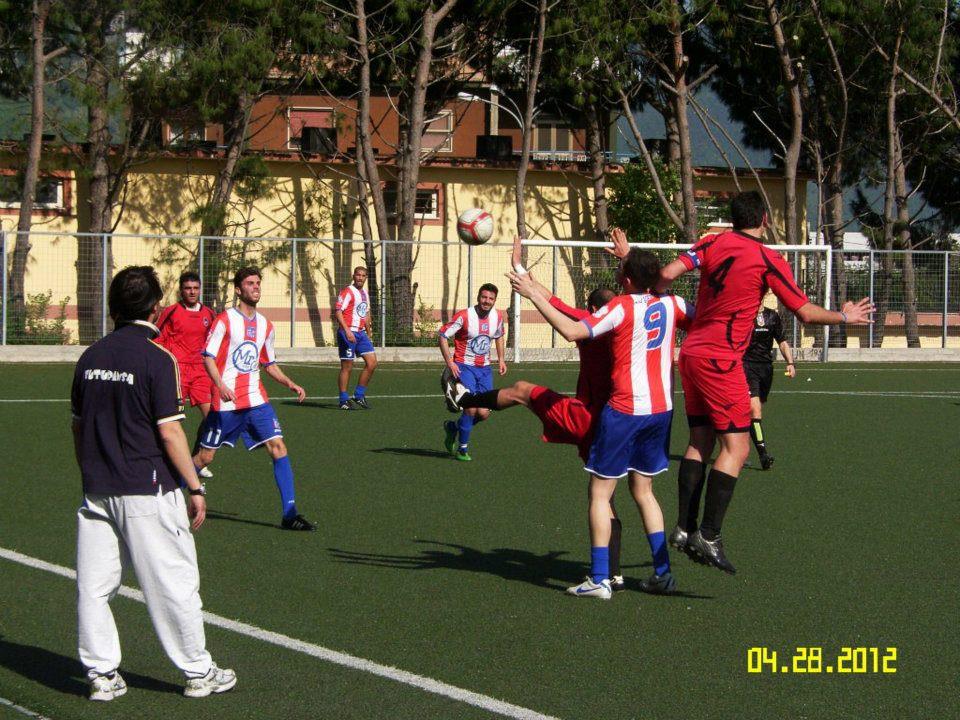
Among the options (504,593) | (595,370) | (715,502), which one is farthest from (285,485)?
(715,502)

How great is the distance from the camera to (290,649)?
6.31m

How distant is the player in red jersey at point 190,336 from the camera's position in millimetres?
13750

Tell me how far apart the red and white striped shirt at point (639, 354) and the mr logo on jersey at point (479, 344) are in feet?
22.4

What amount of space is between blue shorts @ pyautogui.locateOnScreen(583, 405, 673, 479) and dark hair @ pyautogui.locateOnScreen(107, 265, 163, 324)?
2.78m

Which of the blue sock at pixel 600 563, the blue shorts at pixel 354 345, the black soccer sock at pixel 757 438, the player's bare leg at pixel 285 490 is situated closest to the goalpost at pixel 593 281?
the blue shorts at pixel 354 345

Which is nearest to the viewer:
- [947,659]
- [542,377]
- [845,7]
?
[947,659]

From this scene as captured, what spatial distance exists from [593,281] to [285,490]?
23415 millimetres

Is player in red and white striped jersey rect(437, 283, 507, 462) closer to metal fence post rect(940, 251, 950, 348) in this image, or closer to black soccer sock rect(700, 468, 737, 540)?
black soccer sock rect(700, 468, 737, 540)

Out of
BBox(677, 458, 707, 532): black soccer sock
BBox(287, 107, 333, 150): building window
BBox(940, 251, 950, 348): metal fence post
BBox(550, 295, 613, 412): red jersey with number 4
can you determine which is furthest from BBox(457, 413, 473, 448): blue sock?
BBox(287, 107, 333, 150): building window

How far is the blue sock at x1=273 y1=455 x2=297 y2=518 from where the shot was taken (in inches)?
379

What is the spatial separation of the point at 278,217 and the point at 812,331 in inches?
555

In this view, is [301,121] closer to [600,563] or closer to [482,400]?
[482,400]

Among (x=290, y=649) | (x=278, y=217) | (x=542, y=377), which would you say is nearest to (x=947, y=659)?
(x=290, y=649)

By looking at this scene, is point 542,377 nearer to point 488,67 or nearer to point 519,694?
point 488,67
